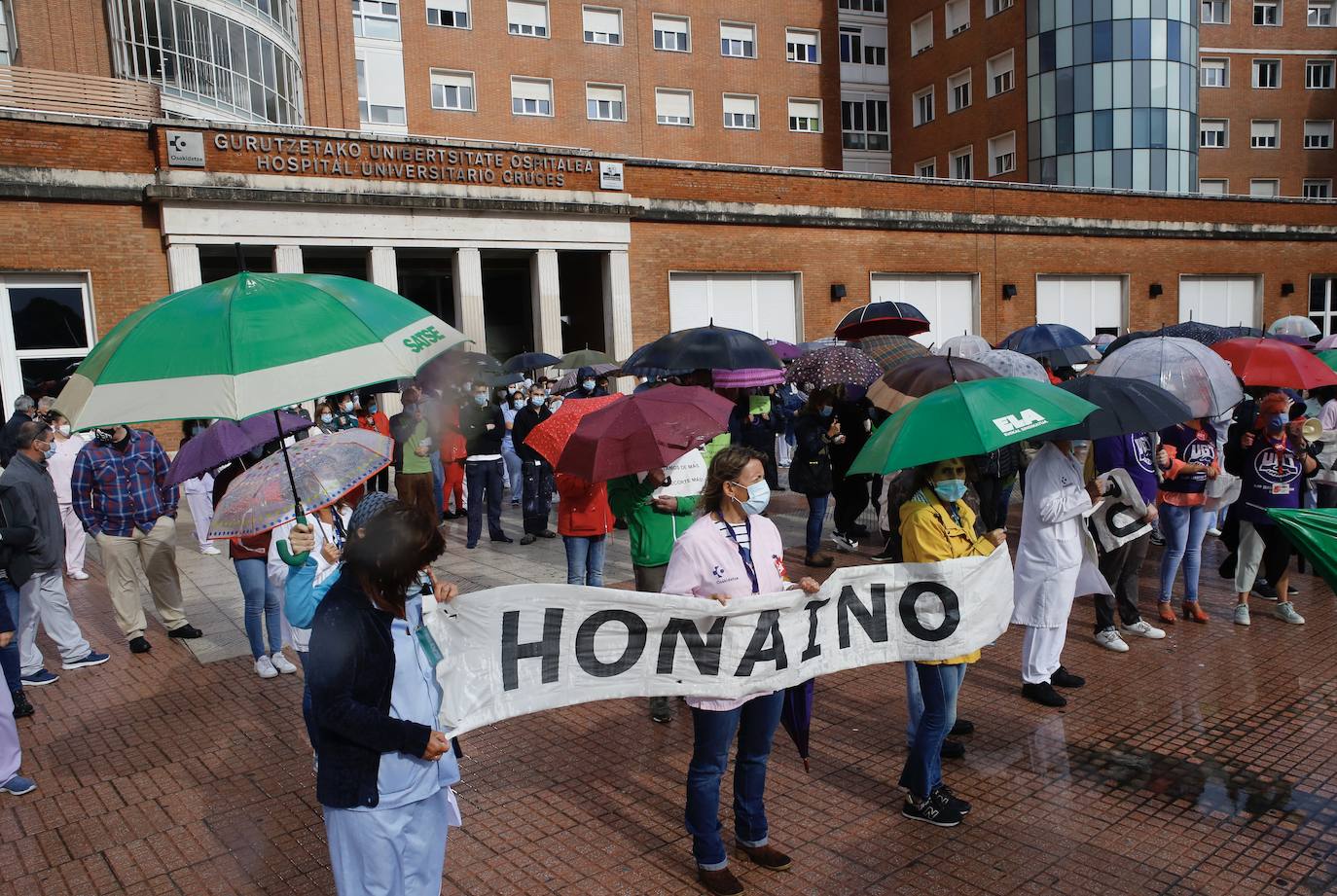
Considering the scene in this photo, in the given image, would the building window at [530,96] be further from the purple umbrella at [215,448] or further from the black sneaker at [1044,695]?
the black sneaker at [1044,695]

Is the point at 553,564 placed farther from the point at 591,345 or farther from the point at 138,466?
the point at 591,345

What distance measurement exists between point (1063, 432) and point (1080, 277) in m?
26.5

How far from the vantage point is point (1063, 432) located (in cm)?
596

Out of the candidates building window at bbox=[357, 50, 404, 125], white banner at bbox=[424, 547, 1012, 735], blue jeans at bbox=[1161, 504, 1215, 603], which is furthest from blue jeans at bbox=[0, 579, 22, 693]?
building window at bbox=[357, 50, 404, 125]

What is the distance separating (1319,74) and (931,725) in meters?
54.8

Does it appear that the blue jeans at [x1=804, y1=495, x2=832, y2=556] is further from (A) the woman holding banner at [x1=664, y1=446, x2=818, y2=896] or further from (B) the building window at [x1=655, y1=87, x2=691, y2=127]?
(B) the building window at [x1=655, y1=87, x2=691, y2=127]

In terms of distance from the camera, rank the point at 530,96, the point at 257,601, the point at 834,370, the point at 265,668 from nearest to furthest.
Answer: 1. the point at 257,601
2. the point at 265,668
3. the point at 834,370
4. the point at 530,96

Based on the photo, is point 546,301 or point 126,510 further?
point 546,301

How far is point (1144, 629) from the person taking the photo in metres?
7.48

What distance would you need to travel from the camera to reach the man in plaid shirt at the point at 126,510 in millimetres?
7812

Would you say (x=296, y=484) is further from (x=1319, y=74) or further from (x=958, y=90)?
(x=1319, y=74)

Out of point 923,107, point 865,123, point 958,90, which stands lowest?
point 865,123

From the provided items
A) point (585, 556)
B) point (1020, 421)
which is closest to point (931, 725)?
point (1020, 421)

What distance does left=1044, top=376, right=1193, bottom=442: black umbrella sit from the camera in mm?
5953
